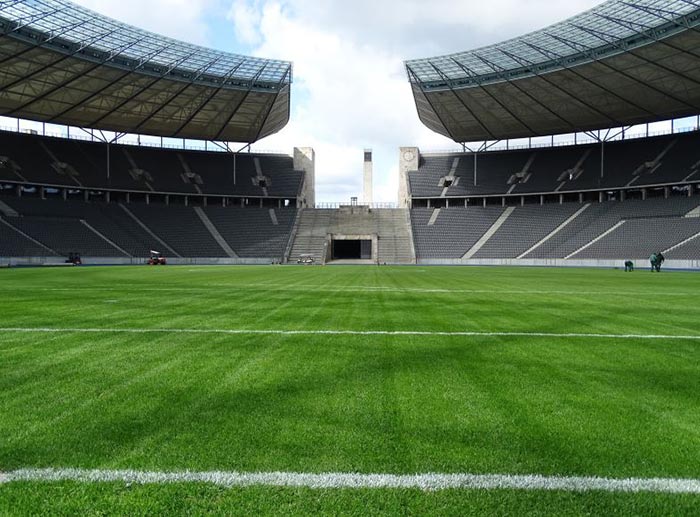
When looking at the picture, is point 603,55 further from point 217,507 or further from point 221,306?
point 217,507

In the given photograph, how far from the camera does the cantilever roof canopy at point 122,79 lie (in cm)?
4084

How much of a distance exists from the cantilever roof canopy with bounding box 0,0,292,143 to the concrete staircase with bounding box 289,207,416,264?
666 inches

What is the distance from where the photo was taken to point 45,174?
6006 centimetres

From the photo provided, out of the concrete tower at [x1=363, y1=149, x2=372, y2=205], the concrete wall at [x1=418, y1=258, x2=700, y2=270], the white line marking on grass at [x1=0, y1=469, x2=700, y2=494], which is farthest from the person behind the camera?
the concrete tower at [x1=363, y1=149, x2=372, y2=205]

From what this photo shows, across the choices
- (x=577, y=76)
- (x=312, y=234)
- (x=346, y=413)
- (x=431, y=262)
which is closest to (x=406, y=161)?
(x=312, y=234)

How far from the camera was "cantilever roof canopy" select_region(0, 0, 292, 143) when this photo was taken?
134 ft

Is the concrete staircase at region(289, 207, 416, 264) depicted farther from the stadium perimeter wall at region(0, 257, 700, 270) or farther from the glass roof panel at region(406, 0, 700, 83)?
the glass roof panel at region(406, 0, 700, 83)

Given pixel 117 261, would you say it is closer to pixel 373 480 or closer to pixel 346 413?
pixel 346 413

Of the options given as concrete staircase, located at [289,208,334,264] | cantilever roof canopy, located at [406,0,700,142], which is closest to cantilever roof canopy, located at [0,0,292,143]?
concrete staircase, located at [289,208,334,264]

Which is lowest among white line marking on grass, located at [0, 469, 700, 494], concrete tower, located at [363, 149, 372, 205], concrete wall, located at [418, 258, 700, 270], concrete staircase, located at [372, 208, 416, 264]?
concrete wall, located at [418, 258, 700, 270]

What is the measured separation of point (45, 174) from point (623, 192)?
7574 centimetres

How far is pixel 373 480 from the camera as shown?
2.96 meters

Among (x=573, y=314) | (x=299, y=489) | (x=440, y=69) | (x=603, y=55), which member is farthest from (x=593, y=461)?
(x=440, y=69)

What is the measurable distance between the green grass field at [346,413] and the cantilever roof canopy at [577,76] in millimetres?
42873
